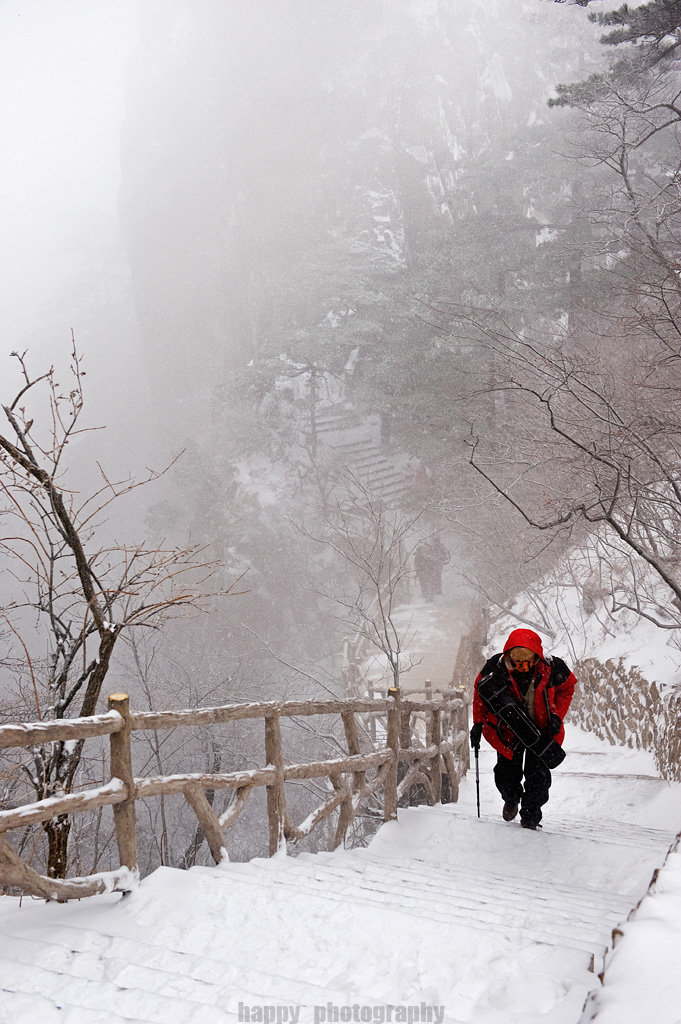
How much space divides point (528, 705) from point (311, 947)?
2.65 metres

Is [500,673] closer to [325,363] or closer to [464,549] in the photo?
[464,549]

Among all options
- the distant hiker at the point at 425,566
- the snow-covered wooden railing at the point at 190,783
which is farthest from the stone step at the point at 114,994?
the distant hiker at the point at 425,566

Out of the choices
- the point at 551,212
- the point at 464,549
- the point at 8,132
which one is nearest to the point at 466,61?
the point at 551,212

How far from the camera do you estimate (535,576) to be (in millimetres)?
16391

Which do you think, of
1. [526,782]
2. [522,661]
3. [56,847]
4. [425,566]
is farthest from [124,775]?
[425,566]

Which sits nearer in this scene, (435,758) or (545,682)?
(545,682)

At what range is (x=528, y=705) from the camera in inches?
180

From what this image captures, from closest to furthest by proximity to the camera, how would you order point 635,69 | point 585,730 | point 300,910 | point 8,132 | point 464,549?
point 300,910, point 635,69, point 585,730, point 464,549, point 8,132

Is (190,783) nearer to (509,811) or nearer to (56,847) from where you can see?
(56,847)

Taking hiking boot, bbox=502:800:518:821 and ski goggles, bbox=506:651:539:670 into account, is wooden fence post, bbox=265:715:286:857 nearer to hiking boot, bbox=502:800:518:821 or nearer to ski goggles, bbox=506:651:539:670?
ski goggles, bbox=506:651:539:670

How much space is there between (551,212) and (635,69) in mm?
13691

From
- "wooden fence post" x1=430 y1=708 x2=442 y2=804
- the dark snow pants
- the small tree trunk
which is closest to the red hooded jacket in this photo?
the dark snow pants

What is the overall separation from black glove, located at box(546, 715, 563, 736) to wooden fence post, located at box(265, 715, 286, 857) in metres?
1.87

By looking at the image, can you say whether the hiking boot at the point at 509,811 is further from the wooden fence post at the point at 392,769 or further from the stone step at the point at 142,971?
the stone step at the point at 142,971
